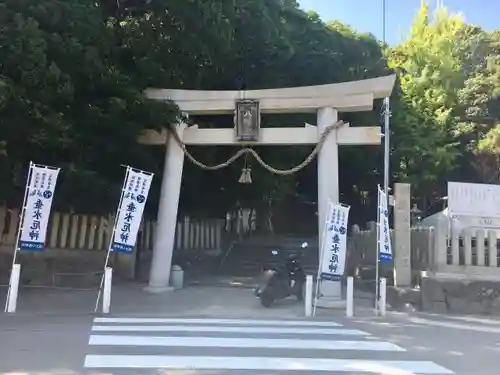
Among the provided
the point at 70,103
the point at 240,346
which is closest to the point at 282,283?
the point at 240,346

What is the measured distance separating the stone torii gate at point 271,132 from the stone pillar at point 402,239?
1416mm

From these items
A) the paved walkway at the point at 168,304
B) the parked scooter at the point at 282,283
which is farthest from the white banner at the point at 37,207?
the parked scooter at the point at 282,283

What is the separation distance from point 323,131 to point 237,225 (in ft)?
47.5

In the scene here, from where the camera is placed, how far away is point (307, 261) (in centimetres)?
2080

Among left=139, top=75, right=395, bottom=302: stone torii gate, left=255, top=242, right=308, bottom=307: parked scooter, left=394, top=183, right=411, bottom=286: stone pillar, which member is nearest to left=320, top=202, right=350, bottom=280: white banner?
left=255, top=242, right=308, bottom=307: parked scooter

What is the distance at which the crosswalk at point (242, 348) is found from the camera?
6465 mm

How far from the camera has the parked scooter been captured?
12055 millimetres

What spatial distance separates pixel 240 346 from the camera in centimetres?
766

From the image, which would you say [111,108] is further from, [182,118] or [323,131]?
[323,131]

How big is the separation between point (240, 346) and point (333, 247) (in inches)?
191

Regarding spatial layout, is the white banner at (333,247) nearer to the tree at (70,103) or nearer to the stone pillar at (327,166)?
the stone pillar at (327,166)

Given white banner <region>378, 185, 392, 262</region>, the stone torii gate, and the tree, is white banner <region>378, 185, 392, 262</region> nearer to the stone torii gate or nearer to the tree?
the stone torii gate

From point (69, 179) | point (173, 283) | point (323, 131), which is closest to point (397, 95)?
point (323, 131)

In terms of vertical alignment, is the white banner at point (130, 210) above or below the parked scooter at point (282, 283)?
above
